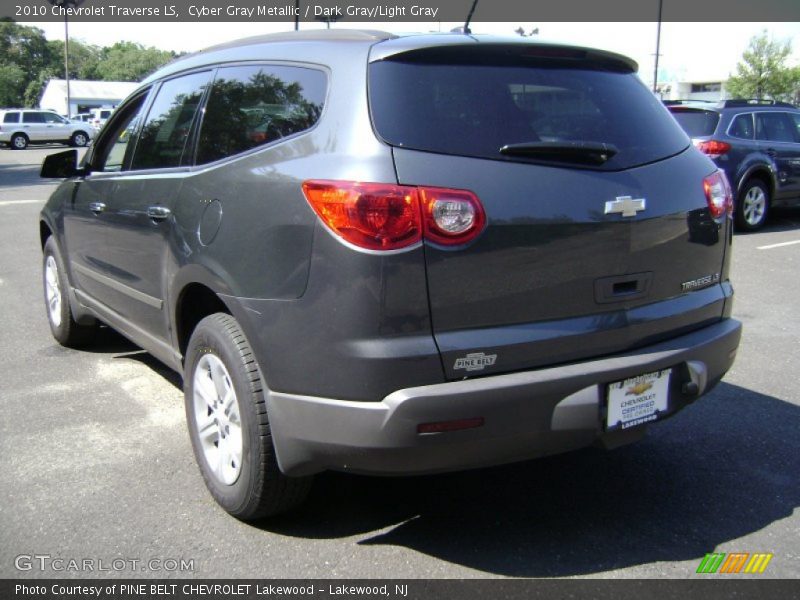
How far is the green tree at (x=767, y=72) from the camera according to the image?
4722 cm

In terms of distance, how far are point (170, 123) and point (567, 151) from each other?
6.73 feet

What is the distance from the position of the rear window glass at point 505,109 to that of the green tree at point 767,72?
49.4 metres

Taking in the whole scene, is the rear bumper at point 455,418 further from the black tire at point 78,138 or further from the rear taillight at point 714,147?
the black tire at point 78,138

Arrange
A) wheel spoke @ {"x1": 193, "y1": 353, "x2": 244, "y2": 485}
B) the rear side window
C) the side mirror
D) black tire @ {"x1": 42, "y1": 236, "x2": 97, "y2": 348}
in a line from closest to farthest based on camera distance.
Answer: wheel spoke @ {"x1": 193, "y1": 353, "x2": 244, "y2": 485}
the side mirror
black tire @ {"x1": 42, "y1": 236, "x2": 97, "y2": 348}
the rear side window

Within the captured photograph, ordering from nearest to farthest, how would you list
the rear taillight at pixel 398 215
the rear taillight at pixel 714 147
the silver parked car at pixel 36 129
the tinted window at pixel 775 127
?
1. the rear taillight at pixel 398 215
2. the rear taillight at pixel 714 147
3. the tinted window at pixel 775 127
4. the silver parked car at pixel 36 129

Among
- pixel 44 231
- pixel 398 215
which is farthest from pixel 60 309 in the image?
pixel 398 215

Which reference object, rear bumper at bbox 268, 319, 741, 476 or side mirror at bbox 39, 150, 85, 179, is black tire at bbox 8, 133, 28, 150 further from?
rear bumper at bbox 268, 319, 741, 476

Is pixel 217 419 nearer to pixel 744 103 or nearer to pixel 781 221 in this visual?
pixel 744 103

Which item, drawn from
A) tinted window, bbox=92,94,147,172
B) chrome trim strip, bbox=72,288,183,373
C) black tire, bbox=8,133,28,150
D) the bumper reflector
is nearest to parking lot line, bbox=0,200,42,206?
chrome trim strip, bbox=72,288,183,373

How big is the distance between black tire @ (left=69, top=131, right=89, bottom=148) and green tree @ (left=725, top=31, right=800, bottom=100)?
124 feet

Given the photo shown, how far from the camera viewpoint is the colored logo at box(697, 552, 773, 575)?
2768 mm

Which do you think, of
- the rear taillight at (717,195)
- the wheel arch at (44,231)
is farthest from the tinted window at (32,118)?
the rear taillight at (717,195)

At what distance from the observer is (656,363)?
9.32 feet
